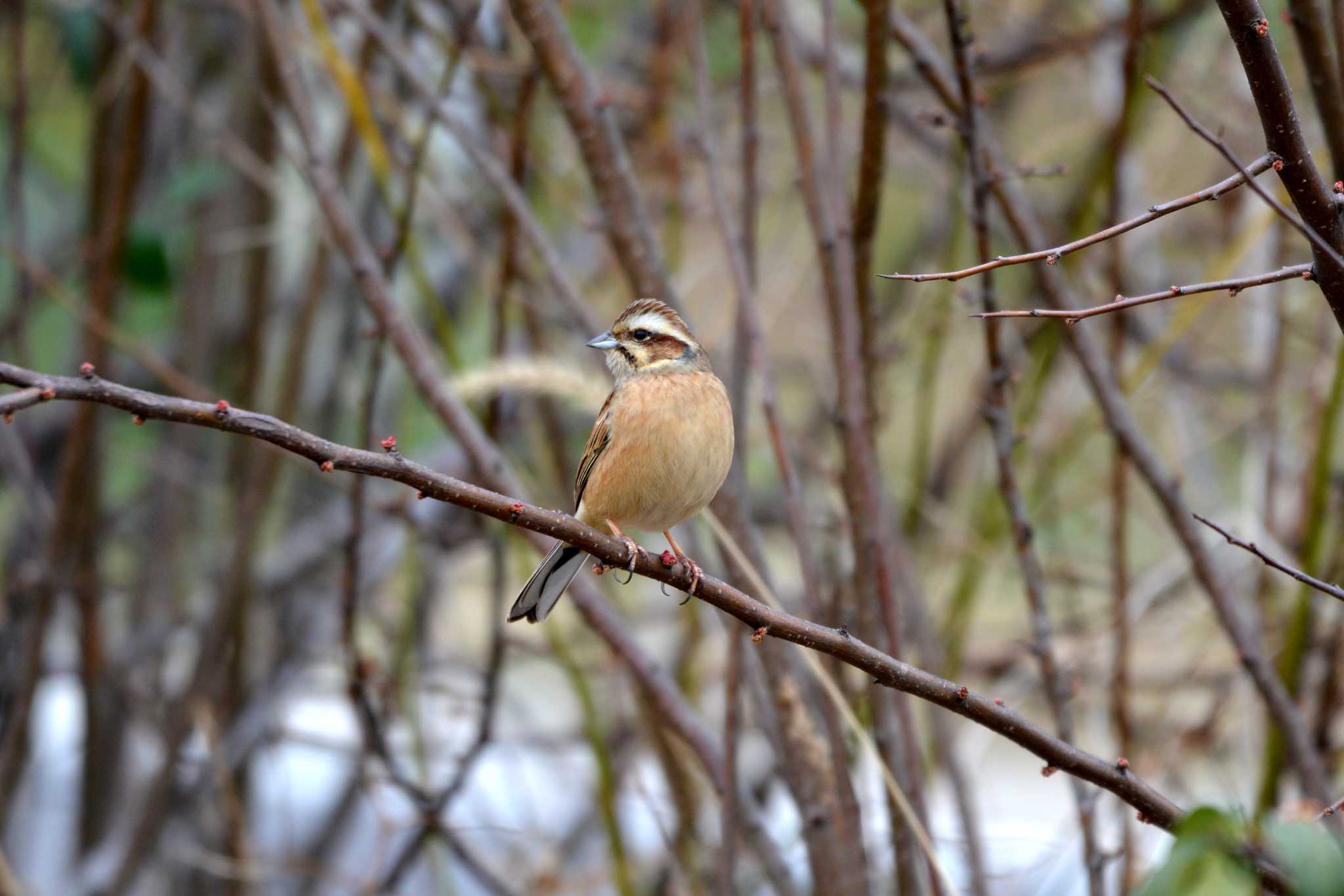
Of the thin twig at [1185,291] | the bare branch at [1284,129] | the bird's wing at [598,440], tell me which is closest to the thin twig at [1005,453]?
the bird's wing at [598,440]

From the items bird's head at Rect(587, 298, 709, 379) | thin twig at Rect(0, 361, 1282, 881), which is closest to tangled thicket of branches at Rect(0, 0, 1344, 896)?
thin twig at Rect(0, 361, 1282, 881)

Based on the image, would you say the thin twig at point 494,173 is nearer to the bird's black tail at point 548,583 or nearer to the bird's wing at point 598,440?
the bird's wing at point 598,440

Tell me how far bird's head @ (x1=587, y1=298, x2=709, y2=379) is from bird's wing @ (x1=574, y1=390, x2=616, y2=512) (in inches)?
5.2

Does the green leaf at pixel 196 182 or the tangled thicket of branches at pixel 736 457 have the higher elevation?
the green leaf at pixel 196 182

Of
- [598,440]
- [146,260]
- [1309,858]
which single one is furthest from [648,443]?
[146,260]

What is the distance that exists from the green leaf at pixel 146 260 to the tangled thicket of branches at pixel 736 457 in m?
0.02

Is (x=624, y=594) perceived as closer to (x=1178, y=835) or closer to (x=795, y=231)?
(x=795, y=231)

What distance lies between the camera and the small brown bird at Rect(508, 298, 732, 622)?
2.97 m

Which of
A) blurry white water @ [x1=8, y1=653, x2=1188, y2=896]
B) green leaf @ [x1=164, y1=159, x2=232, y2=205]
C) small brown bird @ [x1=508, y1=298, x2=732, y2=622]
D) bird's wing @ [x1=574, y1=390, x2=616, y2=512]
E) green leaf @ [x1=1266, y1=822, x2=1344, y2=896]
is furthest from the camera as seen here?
green leaf @ [x1=164, y1=159, x2=232, y2=205]

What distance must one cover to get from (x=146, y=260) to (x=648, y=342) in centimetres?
262

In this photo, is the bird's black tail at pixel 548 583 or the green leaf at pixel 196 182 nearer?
the bird's black tail at pixel 548 583

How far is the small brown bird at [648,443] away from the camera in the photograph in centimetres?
297

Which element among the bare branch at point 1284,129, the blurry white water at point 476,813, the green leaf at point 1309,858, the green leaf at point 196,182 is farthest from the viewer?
the green leaf at point 196,182

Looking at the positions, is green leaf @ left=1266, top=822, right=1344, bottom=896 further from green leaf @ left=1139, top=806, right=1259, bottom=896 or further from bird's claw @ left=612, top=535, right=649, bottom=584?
bird's claw @ left=612, top=535, right=649, bottom=584
